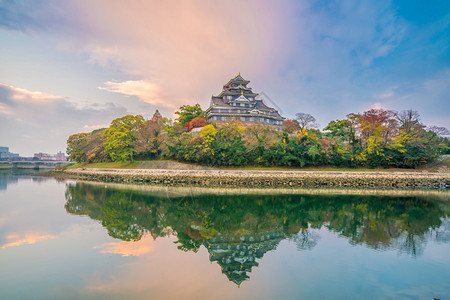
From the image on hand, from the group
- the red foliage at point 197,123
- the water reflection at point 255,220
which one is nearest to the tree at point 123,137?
the red foliage at point 197,123

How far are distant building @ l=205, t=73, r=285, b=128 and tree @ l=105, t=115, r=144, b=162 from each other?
11.7 m

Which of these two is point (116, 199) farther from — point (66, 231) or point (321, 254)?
point (321, 254)

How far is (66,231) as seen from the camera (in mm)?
10789

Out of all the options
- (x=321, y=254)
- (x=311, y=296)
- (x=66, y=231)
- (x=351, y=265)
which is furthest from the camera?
(x=66, y=231)

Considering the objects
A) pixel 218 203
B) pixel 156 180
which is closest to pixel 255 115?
pixel 156 180

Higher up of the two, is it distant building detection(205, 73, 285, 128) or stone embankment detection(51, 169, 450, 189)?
distant building detection(205, 73, 285, 128)

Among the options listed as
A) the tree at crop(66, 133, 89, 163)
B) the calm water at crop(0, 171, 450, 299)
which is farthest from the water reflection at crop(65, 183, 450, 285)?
the tree at crop(66, 133, 89, 163)

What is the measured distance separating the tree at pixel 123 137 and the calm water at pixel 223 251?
17.9 m

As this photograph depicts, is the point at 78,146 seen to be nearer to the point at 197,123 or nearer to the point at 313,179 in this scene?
the point at 197,123

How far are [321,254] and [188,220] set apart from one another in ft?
21.3

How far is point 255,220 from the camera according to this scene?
41.6ft

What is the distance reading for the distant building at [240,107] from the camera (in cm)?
4275

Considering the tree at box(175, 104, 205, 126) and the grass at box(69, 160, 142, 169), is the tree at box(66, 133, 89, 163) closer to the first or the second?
the grass at box(69, 160, 142, 169)

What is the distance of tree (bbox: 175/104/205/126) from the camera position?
142 ft
